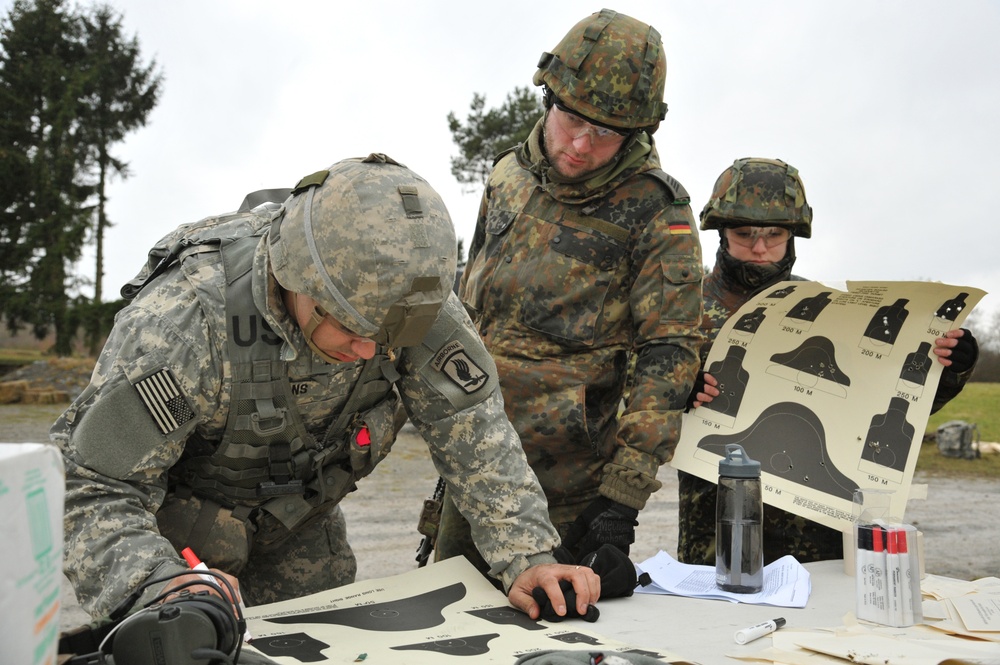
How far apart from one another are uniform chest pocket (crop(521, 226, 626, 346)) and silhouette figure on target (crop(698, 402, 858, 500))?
51 centimetres

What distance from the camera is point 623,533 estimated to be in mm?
2602

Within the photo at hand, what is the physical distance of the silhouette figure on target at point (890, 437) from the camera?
269 centimetres

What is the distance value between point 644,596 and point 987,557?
213 inches

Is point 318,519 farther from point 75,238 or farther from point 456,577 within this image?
point 75,238

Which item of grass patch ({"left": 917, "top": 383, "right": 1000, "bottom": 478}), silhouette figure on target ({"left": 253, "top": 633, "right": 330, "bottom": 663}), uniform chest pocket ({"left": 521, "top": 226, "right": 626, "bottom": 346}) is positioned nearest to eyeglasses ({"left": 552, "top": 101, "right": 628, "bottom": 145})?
uniform chest pocket ({"left": 521, "top": 226, "right": 626, "bottom": 346})

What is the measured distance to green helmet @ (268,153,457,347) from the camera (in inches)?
76.7

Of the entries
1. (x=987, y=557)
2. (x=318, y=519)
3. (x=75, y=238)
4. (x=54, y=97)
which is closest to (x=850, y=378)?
(x=318, y=519)

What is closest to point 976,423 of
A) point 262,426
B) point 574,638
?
point 574,638

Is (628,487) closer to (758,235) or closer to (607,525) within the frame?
(607,525)

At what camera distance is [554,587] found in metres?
2.20

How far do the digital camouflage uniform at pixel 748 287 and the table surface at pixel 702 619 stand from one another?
0.50 meters

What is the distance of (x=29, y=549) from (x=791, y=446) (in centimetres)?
227

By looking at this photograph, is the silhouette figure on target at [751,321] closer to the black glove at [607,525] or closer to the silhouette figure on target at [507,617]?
the black glove at [607,525]

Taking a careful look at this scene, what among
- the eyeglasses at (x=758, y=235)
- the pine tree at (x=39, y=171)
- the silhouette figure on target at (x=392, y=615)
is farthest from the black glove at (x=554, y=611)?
the pine tree at (x=39, y=171)
